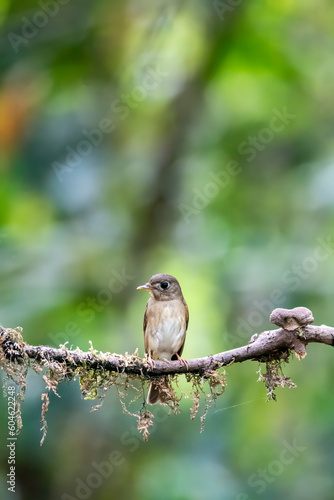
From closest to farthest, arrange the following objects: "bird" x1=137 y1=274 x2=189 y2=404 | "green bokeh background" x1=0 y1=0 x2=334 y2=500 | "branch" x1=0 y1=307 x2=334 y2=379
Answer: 1. "branch" x1=0 y1=307 x2=334 y2=379
2. "bird" x1=137 y1=274 x2=189 y2=404
3. "green bokeh background" x1=0 y1=0 x2=334 y2=500

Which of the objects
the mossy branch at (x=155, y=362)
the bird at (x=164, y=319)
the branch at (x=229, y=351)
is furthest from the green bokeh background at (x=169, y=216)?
the branch at (x=229, y=351)

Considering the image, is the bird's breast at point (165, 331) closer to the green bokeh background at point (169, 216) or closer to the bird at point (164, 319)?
the bird at point (164, 319)

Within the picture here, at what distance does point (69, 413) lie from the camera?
4402mm

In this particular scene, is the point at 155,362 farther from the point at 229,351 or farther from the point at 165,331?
the point at 165,331

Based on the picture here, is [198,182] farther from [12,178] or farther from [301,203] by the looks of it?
[12,178]

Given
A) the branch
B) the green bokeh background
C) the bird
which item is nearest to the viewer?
the branch

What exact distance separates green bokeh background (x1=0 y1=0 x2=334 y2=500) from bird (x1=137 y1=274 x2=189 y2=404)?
1.04ft

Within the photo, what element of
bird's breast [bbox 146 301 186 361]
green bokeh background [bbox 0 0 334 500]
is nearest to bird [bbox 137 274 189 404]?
bird's breast [bbox 146 301 186 361]

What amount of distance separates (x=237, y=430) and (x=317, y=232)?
1702 millimetres

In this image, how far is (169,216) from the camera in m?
5.35

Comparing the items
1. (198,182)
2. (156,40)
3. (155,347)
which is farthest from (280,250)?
(156,40)

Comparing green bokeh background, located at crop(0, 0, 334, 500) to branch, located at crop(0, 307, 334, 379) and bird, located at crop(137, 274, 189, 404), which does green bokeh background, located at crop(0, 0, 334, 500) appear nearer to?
bird, located at crop(137, 274, 189, 404)

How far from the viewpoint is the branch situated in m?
2.54

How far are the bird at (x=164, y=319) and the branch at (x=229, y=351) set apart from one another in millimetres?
1451
